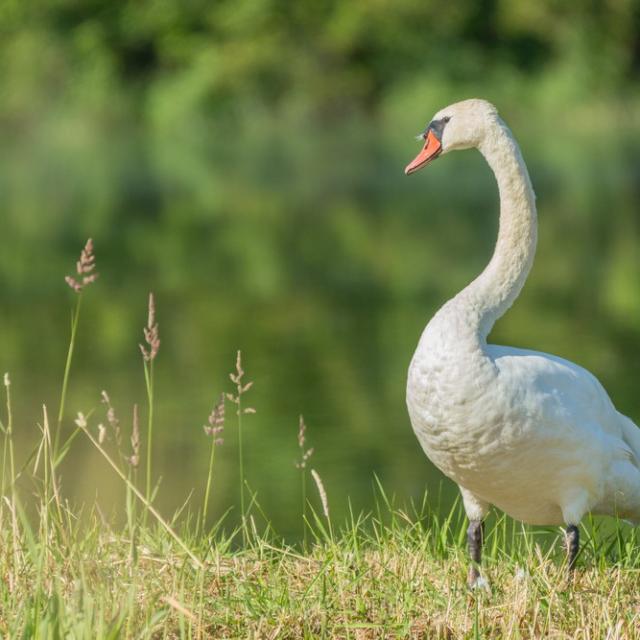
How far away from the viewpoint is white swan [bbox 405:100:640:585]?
3.90 meters

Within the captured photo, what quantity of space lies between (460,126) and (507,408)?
2.83 feet

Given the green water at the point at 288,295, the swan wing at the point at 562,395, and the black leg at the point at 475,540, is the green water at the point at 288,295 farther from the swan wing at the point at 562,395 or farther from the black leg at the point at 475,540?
the swan wing at the point at 562,395

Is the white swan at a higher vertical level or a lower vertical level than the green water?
higher

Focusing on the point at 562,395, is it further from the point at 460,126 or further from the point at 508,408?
the point at 460,126

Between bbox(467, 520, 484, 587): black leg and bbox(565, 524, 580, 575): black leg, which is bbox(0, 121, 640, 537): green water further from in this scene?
bbox(565, 524, 580, 575): black leg

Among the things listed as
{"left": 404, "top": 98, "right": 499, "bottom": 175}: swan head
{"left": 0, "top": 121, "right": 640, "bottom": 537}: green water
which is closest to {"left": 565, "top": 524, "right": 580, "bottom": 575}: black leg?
{"left": 404, "top": 98, "right": 499, "bottom": 175}: swan head

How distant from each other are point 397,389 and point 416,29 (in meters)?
30.3

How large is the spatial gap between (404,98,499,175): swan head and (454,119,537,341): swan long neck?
0.03 m

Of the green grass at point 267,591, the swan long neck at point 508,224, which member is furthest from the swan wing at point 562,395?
the green grass at point 267,591

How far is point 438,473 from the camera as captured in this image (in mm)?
10031

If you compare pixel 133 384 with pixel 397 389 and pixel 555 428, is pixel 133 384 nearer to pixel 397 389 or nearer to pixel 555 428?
pixel 397 389

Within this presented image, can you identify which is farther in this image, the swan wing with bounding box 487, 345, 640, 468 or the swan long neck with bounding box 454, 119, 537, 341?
the swan long neck with bounding box 454, 119, 537, 341

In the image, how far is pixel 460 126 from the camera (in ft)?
13.9

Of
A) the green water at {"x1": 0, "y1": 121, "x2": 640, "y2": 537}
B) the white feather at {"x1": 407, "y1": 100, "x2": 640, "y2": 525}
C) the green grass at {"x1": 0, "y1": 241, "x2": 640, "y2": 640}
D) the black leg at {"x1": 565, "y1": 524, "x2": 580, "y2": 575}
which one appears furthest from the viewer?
the green water at {"x1": 0, "y1": 121, "x2": 640, "y2": 537}
